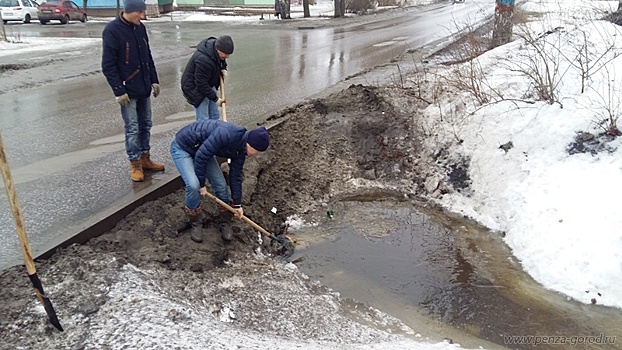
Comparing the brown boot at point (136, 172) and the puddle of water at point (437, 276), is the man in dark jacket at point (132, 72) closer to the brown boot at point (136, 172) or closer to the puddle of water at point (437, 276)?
the brown boot at point (136, 172)

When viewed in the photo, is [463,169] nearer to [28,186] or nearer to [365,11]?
[28,186]

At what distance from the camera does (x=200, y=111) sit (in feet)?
18.9

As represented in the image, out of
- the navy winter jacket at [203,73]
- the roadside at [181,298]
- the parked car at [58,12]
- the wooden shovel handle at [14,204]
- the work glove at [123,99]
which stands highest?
the parked car at [58,12]

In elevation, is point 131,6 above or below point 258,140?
above

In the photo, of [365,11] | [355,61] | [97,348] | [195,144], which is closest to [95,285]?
[97,348]

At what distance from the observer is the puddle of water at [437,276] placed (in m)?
4.21

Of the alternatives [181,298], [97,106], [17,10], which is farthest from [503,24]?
[17,10]

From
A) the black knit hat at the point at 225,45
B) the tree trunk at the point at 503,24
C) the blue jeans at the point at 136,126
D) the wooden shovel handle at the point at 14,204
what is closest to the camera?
the wooden shovel handle at the point at 14,204

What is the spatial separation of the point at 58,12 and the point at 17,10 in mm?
1885

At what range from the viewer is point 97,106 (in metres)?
8.65

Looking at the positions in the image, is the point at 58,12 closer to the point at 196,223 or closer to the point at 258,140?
the point at 196,223

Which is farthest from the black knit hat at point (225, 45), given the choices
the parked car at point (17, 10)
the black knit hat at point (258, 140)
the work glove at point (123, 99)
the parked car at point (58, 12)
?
the parked car at point (17, 10)

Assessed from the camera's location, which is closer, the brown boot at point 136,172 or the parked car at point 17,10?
the brown boot at point 136,172

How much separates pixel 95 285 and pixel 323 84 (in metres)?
7.71
